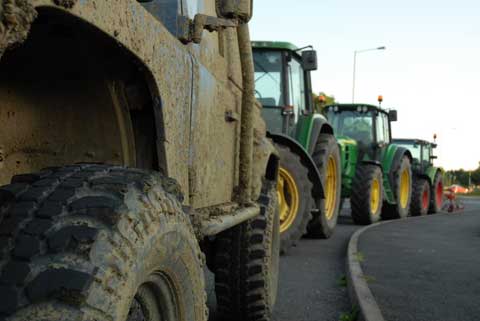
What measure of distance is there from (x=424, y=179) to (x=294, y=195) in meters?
11.2

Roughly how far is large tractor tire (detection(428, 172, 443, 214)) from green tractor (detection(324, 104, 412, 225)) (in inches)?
125

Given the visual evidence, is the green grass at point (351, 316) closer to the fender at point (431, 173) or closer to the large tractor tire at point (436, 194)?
the fender at point (431, 173)

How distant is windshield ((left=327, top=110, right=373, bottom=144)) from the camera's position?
1516cm

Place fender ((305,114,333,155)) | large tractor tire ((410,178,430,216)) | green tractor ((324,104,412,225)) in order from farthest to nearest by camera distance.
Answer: large tractor tire ((410,178,430,216)), green tractor ((324,104,412,225)), fender ((305,114,333,155))

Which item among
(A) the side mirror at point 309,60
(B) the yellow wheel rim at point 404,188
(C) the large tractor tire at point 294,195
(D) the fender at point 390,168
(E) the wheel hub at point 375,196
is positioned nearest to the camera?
(C) the large tractor tire at point 294,195

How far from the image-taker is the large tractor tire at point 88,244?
161cm

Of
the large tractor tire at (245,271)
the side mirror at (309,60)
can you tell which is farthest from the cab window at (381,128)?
the large tractor tire at (245,271)

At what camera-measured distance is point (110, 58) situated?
2309 millimetres

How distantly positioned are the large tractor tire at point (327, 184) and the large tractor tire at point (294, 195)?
2.03ft

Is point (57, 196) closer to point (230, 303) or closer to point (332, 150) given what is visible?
point (230, 303)

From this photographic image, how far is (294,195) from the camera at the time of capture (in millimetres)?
8883

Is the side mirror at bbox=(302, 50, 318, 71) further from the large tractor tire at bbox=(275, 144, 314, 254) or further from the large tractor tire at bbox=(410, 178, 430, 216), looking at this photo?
the large tractor tire at bbox=(410, 178, 430, 216)

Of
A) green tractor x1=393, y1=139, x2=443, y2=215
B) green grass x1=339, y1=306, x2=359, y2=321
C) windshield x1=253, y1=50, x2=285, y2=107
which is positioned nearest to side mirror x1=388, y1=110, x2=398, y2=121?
green tractor x1=393, y1=139, x2=443, y2=215

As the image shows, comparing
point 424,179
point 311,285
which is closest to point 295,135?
point 311,285
